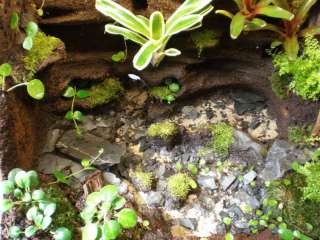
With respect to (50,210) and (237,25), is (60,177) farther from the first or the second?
(237,25)

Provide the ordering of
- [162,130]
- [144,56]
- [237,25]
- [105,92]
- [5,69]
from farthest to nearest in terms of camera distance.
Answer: [105,92]
[162,130]
[237,25]
[144,56]
[5,69]

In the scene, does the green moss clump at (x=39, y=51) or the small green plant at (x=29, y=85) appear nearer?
the small green plant at (x=29, y=85)

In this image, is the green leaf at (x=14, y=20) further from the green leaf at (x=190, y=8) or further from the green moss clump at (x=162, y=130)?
the green moss clump at (x=162, y=130)

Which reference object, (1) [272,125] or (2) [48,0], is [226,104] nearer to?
(1) [272,125]

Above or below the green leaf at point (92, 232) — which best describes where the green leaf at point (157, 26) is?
above

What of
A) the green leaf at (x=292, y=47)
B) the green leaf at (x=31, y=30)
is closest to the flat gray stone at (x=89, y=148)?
the green leaf at (x=31, y=30)

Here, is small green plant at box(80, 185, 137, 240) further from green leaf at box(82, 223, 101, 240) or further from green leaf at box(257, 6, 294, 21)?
green leaf at box(257, 6, 294, 21)

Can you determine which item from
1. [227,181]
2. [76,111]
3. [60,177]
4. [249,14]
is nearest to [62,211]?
[60,177]
